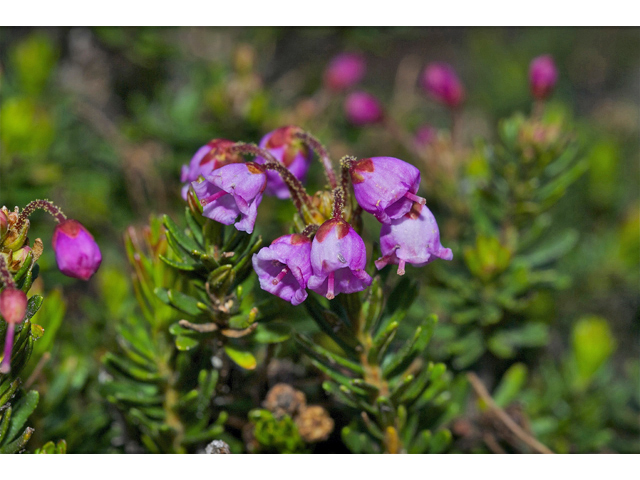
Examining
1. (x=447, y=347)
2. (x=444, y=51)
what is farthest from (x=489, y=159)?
(x=444, y=51)

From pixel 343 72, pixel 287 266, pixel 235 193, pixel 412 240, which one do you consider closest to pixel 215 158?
pixel 235 193

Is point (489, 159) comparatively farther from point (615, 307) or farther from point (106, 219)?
point (106, 219)

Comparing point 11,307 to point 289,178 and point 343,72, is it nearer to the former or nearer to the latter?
point 289,178

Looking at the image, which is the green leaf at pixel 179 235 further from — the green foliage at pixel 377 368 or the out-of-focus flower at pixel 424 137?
the out-of-focus flower at pixel 424 137

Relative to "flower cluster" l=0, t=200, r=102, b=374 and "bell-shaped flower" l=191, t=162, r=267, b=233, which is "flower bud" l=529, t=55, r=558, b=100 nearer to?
"bell-shaped flower" l=191, t=162, r=267, b=233

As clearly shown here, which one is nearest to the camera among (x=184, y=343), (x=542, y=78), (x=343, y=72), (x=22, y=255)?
(x=22, y=255)
